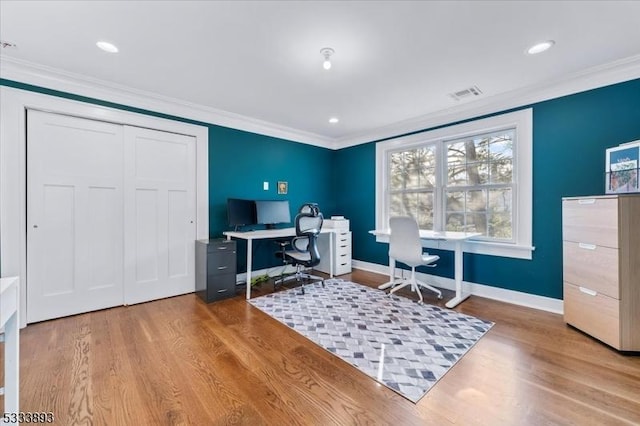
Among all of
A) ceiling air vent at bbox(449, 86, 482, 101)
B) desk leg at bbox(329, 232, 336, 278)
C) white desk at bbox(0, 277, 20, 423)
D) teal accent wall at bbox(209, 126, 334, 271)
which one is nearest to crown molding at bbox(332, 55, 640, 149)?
ceiling air vent at bbox(449, 86, 482, 101)

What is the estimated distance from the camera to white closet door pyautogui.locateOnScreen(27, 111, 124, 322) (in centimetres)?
260

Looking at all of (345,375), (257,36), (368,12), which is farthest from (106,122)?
(345,375)

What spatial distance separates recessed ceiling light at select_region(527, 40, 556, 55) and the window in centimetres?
98

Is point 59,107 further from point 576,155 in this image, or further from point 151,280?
point 576,155

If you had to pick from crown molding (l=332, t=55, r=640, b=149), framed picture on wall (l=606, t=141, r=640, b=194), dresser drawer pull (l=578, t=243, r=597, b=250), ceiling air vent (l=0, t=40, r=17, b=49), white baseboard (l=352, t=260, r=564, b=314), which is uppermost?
ceiling air vent (l=0, t=40, r=17, b=49)

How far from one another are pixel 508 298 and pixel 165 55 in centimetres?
439

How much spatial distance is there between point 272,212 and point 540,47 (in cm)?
346

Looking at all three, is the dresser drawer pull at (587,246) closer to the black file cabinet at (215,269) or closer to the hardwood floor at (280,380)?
the hardwood floor at (280,380)

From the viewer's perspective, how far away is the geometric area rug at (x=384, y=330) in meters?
1.86

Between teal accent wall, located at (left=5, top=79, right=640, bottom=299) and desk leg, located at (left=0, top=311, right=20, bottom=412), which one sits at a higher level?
teal accent wall, located at (left=5, top=79, right=640, bottom=299)

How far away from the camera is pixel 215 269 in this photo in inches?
129

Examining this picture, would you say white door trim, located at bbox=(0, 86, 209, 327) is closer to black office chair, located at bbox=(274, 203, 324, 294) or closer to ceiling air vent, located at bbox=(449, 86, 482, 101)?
black office chair, located at bbox=(274, 203, 324, 294)

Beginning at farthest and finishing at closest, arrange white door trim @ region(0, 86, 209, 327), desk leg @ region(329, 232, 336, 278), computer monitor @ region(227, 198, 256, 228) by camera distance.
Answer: desk leg @ region(329, 232, 336, 278), computer monitor @ region(227, 198, 256, 228), white door trim @ region(0, 86, 209, 327)

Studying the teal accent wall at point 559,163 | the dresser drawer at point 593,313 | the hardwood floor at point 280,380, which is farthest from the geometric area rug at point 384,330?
the teal accent wall at point 559,163
